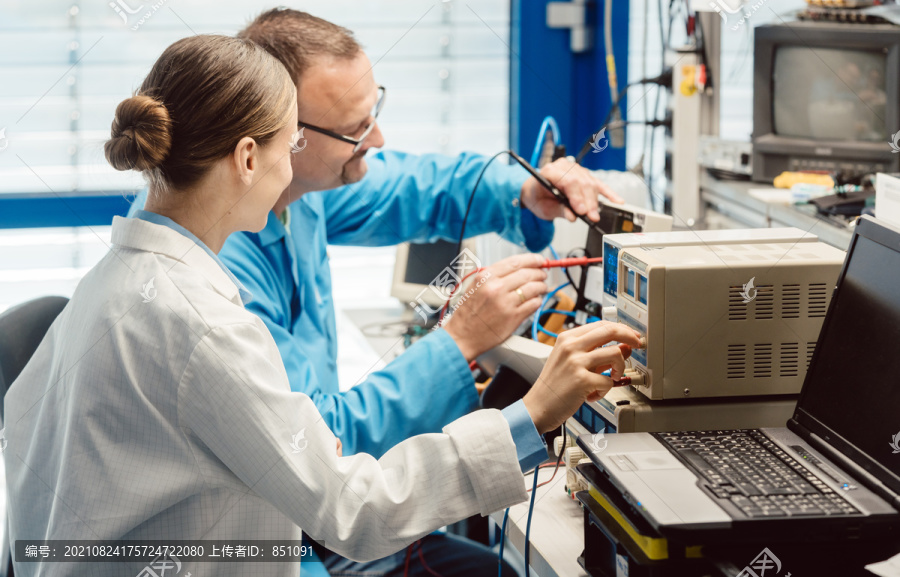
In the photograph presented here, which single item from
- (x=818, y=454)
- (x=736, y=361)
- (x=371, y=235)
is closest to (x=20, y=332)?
(x=371, y=235)

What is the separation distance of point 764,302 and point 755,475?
29 centimetres

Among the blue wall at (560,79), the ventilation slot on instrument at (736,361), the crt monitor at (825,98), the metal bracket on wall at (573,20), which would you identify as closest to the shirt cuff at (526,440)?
the ventilation slot on instrument at (736,361)

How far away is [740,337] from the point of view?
1206 millimetres

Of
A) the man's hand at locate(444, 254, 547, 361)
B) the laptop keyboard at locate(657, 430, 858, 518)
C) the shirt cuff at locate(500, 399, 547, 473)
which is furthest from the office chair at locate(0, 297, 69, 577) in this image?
→ the laptop keyboard at locate(657, 430, 858, 518)

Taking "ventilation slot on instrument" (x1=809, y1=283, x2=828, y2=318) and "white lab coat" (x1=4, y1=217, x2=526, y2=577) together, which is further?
"ventilation slot on instrument" (x1=809, y1=283, x2=828, y2=318)

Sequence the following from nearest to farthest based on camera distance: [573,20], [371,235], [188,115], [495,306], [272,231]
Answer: [188,115], [495,306], [272,231], [371,235], [573,20]

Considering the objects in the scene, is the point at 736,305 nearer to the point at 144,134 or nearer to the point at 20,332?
the point at 144,134

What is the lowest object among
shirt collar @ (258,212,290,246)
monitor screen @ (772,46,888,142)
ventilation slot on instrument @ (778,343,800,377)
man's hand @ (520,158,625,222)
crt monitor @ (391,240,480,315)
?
crt monitor @ (391,240,480,315)

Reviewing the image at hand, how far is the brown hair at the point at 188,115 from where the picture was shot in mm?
1098

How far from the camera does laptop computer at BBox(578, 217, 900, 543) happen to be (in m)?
0.92

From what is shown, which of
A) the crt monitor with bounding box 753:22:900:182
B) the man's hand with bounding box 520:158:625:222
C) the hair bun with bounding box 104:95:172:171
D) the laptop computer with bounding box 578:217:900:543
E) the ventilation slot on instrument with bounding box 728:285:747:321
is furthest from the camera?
the crt monitor with bounding box 753:22:900:182

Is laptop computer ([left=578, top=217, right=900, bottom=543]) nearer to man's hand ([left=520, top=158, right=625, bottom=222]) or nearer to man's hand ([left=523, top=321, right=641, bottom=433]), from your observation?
man's hand ([left=523, top=321, right=641, bottom=433])

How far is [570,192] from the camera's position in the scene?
179 centimetres

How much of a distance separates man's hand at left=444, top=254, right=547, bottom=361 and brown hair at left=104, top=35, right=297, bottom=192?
0.50 meters
